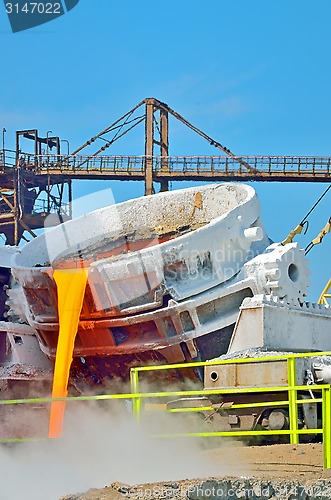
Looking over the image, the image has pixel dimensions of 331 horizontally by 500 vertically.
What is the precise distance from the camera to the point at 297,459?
6.50m

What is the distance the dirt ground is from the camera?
14.4 ft

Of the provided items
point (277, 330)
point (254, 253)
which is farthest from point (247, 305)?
point (254, 253)

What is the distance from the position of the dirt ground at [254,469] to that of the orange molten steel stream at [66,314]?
10.9 ft

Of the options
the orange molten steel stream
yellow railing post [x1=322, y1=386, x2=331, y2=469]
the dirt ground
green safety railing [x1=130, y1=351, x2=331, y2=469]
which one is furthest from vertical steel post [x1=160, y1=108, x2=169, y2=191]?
yellow railing post [x1=322, y1=386, x2=331, y2=469]

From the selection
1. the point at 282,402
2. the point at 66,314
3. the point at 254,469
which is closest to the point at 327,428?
the point at 254,469

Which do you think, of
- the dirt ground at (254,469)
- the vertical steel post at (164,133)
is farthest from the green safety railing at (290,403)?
the vertical steel post at (164,133)

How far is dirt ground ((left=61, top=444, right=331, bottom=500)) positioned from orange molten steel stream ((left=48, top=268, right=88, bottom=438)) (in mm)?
3320

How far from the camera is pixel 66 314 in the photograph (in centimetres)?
1048

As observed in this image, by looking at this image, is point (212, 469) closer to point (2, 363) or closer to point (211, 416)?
point (211, 416)

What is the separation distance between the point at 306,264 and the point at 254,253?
2.22ft

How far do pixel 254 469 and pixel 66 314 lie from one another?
15.2 ft

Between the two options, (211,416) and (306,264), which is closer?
(211,416)

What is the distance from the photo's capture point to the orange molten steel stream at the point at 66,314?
10.3 m

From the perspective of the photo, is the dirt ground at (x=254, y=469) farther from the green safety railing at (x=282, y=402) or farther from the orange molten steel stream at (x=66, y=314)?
the orange molten steel stream at (x=66, y=314)
